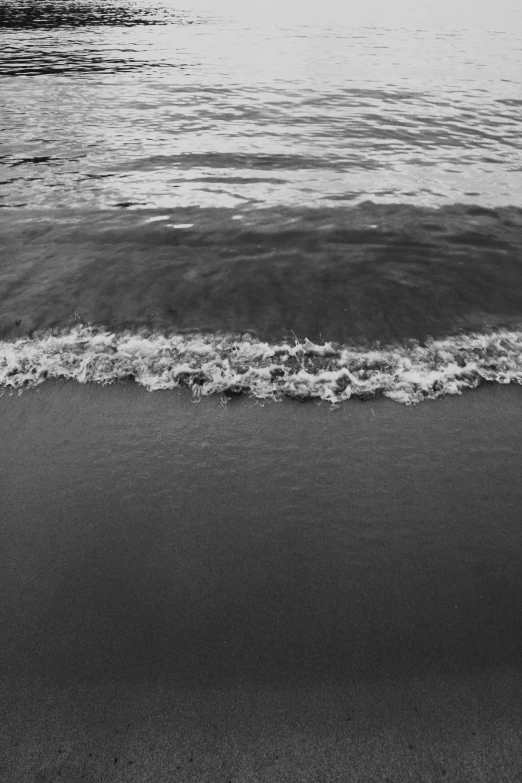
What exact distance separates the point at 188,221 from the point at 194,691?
923 cm

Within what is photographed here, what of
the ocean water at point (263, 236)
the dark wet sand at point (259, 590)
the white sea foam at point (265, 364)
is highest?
the ocean water at point (263, 236)

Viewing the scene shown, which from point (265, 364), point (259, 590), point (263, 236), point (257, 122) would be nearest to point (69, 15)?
point (257, 122)

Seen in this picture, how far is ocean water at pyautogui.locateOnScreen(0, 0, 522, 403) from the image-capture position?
626 centimetres

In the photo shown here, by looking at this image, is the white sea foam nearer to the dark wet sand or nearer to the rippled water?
the dark wet sand

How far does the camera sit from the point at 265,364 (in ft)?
20.3

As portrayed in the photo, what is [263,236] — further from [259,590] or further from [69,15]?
[69,15]

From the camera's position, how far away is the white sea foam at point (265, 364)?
18.9ft

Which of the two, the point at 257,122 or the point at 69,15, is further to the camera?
the point at 69,15

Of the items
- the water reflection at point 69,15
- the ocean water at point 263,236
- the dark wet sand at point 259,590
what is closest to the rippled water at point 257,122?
the ocean water at point 263,236

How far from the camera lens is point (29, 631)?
3.42 meters

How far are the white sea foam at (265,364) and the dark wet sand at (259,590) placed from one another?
332 millimetres

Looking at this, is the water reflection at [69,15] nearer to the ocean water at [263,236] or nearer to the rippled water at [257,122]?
the rippled water at [257,122]

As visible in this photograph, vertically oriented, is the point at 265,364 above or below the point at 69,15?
below

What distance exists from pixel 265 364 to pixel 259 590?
318 centimetres
